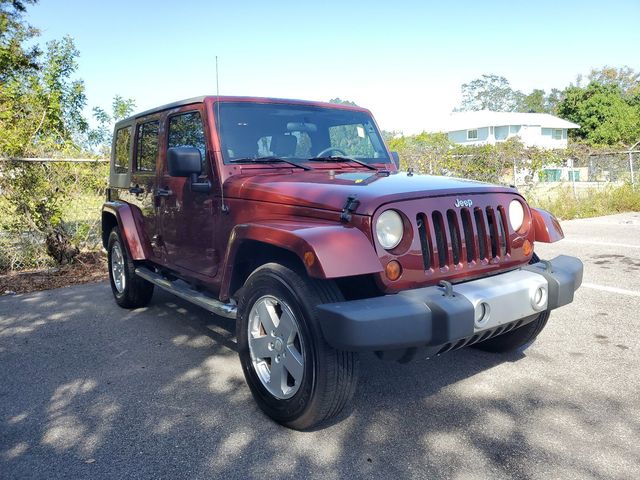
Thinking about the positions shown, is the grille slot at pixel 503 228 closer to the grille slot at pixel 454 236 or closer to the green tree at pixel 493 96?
the grille slot at pixel 454 236

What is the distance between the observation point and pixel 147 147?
4895mm

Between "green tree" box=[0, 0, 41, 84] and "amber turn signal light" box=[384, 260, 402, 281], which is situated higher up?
"green tree" box=[0, 0, 41, 84]

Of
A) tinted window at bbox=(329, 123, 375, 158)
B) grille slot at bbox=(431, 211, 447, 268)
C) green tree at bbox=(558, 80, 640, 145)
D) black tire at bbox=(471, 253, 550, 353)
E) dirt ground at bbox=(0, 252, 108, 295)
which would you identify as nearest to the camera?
grille slot at bbox=(431, 211, 447, 268)

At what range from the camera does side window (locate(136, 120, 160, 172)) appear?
4673 mm

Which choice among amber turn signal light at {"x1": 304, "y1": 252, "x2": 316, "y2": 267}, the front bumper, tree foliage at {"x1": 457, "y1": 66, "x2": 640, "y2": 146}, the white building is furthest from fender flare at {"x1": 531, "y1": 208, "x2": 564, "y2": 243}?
the white building

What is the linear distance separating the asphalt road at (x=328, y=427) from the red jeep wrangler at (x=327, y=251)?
0.27 m

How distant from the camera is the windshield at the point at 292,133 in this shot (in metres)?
3.79

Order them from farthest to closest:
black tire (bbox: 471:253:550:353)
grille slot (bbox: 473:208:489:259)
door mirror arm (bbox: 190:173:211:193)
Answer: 1. door mirror arm (bbox: 190:173:211:193)
2. black tire (bbox: 471:253:550:353)
3. grille slot (bbox: 473:208:489:259)

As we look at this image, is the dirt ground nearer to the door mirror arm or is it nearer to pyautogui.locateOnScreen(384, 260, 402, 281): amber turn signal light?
the door mirror arm

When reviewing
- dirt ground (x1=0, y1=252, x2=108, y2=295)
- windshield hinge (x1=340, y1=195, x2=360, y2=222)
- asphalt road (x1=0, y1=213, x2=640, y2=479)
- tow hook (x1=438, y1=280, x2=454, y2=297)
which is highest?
windshield hinge (x1=340, y1=195, x2=360, y2=222)

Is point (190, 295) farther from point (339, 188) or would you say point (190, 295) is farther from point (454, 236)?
point (454, 236)

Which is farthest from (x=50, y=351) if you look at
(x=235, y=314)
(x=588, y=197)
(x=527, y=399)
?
(x=588, y=197)

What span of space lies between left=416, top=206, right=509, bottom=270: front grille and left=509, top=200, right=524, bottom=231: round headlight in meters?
0.13

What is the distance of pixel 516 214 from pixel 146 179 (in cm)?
321
